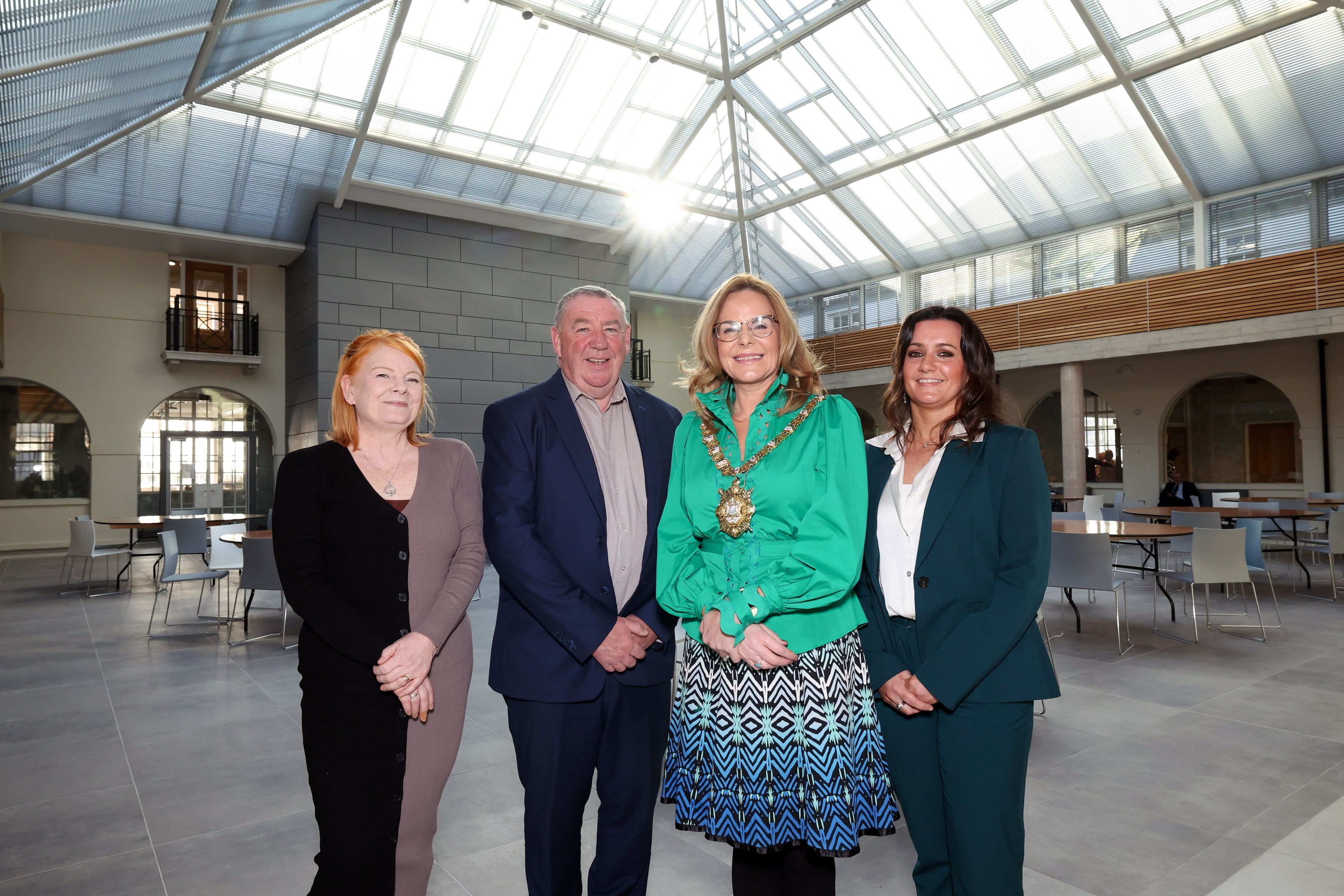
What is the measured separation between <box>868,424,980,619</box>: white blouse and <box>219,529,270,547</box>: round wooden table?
17.8 feet

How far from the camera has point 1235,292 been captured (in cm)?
1080

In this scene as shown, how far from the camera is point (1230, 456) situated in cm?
1462

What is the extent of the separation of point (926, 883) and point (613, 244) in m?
13.1

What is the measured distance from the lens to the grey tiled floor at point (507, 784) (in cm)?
Answer: 244

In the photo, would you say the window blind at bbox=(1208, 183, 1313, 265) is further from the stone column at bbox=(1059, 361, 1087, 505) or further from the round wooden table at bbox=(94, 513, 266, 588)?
the round wooden table at bbox=(94, 513, 266, 588)

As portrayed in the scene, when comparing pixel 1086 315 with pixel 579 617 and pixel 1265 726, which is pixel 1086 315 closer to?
pixel 1265 726

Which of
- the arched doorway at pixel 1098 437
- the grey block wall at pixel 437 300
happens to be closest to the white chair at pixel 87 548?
the grey block wall at pixel 437 300

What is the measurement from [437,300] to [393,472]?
1091 centimetres

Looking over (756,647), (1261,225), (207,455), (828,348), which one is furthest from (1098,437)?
(207,455)

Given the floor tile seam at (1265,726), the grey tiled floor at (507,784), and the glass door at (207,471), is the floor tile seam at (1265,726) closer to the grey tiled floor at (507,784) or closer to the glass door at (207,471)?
the grey tiled floor at (507,784)

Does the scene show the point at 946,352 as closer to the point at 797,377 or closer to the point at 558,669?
the point at 797,377

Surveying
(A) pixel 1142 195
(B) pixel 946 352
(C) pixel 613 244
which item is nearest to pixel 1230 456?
(A) pixel 1142 195

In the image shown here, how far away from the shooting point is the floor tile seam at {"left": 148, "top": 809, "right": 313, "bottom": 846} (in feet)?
8.84

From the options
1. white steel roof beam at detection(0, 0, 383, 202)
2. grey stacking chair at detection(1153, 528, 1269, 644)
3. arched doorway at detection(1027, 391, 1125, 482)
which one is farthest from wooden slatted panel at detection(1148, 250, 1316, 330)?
white steel roof beam at detection(0, 0, 383, 202)
